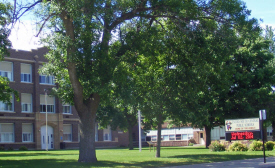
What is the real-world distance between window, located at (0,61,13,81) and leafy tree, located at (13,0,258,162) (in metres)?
28.1

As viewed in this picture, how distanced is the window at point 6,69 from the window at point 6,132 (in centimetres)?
618

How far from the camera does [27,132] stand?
48.1m

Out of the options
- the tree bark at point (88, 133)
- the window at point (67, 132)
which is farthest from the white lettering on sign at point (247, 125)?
the window at point (67, 132)

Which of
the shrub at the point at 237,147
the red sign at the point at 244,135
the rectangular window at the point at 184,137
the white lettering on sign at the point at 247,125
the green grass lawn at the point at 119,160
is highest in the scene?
the white lettering on sign at the point at 247,125

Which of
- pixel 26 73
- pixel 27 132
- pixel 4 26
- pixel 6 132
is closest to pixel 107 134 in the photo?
pixel 27 132

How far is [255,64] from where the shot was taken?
3775 cm

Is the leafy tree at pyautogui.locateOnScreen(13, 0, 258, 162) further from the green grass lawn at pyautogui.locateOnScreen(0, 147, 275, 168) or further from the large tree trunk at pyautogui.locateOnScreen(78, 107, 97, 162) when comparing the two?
the green grass lawn at pyautogui.locateOnScreen(0, 147, 275, 168)

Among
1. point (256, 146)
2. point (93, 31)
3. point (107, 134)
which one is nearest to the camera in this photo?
point (93, 31)

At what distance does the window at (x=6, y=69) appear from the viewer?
148 ft

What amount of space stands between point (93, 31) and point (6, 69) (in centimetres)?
3135

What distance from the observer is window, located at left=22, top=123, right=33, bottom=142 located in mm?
47638

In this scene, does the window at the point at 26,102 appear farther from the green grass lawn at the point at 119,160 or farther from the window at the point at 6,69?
the green grass lawn at the point at 119,160

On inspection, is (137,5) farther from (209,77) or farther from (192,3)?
(209,77)

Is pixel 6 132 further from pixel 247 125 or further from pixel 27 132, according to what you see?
pixel 247 125
